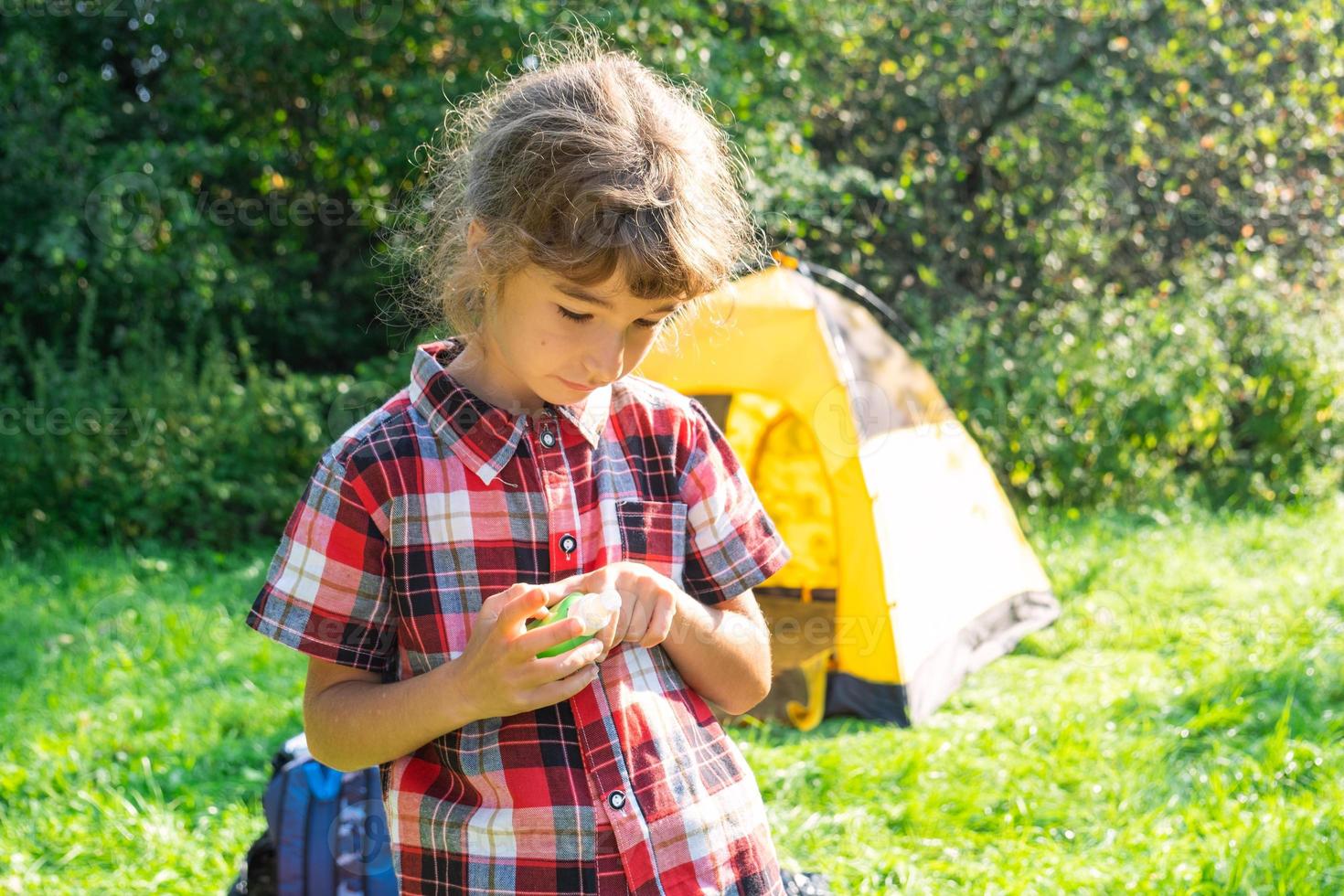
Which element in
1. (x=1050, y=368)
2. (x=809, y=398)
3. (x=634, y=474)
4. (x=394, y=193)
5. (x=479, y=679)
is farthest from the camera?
(x=394, y=193)

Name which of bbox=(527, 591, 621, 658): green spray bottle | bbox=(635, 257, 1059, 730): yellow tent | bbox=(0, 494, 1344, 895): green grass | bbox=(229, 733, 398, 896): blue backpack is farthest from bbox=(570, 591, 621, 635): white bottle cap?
bbox=(635, 257, 1059, 730): yellow tent

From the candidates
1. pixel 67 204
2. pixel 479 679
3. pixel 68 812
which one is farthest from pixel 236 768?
pixel 67 204

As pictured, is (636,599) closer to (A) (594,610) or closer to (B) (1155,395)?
(A) (594,610)

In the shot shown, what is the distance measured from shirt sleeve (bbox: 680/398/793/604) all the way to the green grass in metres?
1.21

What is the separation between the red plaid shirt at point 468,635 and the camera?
3.91ft

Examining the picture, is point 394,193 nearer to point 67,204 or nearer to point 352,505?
point 67,204

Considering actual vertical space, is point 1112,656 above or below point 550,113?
below

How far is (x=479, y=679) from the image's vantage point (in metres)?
1.11

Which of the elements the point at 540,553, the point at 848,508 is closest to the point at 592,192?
the point at 540,553

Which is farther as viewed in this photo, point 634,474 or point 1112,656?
point 1112,656

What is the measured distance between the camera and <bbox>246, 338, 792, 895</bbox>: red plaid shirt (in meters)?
1.19

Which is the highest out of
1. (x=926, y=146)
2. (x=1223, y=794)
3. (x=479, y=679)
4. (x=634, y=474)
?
(x=926, y=146)

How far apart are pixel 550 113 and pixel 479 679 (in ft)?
1.95

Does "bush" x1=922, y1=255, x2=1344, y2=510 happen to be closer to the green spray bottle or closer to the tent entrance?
the tent entrance
